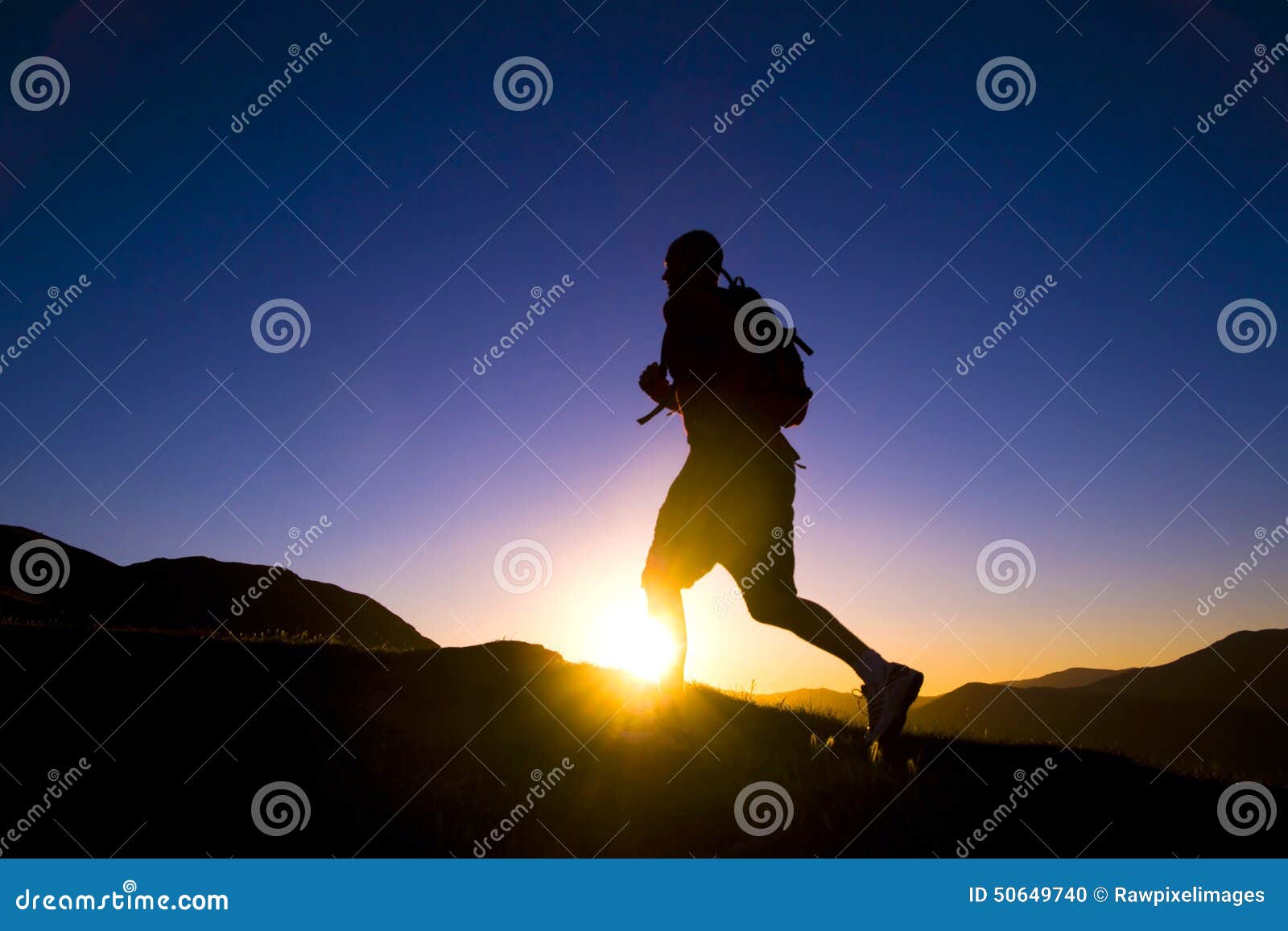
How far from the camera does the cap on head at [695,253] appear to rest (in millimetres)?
5145

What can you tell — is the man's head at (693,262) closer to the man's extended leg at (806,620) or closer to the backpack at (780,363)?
the backpack at (780,363)

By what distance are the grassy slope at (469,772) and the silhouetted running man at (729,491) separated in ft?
2.72

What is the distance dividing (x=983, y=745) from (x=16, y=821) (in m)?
5.66

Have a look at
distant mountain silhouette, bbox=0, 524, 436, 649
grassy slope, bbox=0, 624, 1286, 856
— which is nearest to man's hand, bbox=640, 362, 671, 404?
grassy slope, bbox=0, 624, 1286, 856

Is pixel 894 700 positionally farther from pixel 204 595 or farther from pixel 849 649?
pixel 204 595

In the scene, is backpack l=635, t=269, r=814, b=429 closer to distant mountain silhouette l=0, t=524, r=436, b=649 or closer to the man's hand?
the man's hand

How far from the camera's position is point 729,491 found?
191 inches

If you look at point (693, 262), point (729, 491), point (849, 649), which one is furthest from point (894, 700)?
point (693, 262)

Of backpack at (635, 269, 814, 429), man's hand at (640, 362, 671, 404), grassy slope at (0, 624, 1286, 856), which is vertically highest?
backpack at (635, 269, 814, 429)

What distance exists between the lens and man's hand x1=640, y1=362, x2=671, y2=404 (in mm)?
5008

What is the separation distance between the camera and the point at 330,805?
13.3 ft

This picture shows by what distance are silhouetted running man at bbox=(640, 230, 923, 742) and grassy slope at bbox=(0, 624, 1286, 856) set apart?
0.83 meters

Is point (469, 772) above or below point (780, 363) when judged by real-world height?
below

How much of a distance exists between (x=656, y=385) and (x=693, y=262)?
88 centimetres
